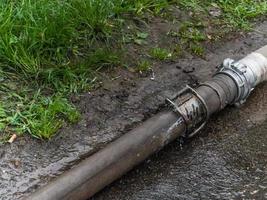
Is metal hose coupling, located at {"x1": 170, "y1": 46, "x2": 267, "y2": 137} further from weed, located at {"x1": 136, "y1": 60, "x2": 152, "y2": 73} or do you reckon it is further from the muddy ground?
weed, located at {"x1": 136, "y1": 60, "x2": 152, "y2": 73}

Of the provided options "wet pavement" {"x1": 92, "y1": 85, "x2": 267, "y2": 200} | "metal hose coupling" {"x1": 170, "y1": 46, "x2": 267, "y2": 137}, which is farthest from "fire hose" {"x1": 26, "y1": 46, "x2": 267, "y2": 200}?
"wet pavement" {"x1": 92, "y1": 85, "x2": 267, "y2": 200}

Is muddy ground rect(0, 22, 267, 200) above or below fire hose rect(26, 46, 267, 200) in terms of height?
below

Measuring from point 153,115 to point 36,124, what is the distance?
0.89m

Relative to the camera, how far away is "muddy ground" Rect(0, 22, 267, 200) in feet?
11.2

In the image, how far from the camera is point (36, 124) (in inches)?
143

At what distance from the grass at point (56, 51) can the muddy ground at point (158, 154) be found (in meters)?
0.13

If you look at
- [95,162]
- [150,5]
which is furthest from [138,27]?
[95,162]

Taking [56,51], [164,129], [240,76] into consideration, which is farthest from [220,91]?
[56,51]

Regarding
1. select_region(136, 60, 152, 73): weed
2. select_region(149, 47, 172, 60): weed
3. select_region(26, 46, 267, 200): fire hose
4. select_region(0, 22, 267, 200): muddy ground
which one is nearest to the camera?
select_region(26, 46, 267, 200): fire hose

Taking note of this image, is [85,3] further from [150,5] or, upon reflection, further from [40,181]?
[40,181]

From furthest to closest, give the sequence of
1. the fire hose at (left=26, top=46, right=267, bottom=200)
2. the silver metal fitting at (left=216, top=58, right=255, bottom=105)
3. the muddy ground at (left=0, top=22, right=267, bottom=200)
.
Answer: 1. the silver metal fitting at (left=216, top=58, right=255, bottom=105)
2. the muddy ground at (left=0, top=22, right=267, bottom=200)
3. the fire hose at (left=26, top=46, right=267, bottom=200)

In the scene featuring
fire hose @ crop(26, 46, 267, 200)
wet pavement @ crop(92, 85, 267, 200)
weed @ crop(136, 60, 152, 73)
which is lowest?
wet pavement @ crop(92, 85, 267, 200)

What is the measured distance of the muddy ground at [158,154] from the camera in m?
3.43

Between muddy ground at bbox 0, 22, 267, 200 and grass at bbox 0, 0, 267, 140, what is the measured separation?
0.13 meters
